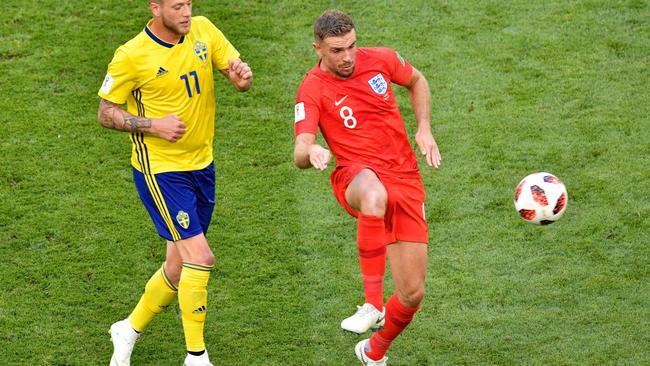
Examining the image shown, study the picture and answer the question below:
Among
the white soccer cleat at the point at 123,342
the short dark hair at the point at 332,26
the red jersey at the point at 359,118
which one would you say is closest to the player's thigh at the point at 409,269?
the red jersey at the point at 359,118

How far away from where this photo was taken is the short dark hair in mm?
7984

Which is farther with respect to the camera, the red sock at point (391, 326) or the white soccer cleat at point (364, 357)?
the white soccer cleat at point (364, 357)

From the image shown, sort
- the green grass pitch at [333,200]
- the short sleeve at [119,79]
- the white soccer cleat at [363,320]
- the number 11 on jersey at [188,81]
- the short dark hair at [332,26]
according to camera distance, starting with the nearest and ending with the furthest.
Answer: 1. the white soccer cleat at [363,320]
2. the short dark hair at [332,26]
3. the short sleeve at [119,79]
4. the number 11 on jersey at [188,81]
5. the green grass pitch at [333,200]

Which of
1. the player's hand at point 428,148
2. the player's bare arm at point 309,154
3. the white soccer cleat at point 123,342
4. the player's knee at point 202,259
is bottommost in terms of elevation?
the white soccer cleat at point 123,342

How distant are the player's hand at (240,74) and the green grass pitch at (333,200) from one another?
2.03m

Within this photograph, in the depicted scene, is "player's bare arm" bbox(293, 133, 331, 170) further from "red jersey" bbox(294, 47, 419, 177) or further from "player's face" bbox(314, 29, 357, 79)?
"player's face" bbox(314, 29, 357, 79)

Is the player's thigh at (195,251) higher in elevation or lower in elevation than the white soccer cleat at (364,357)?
higher

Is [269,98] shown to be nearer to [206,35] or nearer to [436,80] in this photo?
[436,80]

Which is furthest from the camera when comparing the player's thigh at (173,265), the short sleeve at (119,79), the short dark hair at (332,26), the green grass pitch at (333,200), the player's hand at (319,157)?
the green grass pitch at (333,200)

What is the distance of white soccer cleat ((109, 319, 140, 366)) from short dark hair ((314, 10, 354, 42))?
262cm

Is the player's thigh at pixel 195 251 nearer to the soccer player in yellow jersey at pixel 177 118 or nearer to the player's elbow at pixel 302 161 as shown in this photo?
the soccer player in yellow jersey at pixel 177 118

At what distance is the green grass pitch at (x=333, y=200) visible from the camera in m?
9.17

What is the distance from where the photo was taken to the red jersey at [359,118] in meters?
8.26

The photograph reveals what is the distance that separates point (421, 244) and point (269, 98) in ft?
14.3
